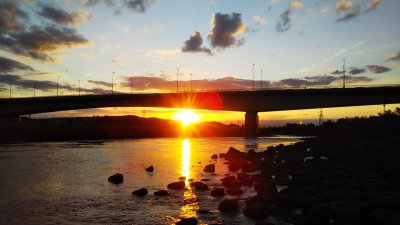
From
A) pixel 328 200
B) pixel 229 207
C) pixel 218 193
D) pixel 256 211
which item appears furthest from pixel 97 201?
pixel 328 200

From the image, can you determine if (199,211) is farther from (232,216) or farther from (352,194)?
(352,194)

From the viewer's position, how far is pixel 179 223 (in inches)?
424

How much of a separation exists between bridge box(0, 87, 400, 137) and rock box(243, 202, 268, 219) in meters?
63.3

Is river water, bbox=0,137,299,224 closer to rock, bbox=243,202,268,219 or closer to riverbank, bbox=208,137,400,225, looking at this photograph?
rock, bbox=243,202,268,219

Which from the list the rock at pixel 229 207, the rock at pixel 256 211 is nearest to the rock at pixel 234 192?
the rock at pixel 229 207

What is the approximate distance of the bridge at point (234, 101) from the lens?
70.7m

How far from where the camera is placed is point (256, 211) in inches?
459

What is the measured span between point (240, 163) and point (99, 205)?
1498 centimetres

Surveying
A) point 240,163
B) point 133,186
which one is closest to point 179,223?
point 133,186

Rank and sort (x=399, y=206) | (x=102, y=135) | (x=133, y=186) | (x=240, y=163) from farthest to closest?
Result: (x=102, y=135) < (x=240, y=163) < (x=133, y=186) < (x=399, y=206)

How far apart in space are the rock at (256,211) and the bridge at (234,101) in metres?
63.3

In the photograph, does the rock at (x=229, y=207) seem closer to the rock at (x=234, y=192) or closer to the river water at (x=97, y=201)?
the river water at (x=97, y=201)

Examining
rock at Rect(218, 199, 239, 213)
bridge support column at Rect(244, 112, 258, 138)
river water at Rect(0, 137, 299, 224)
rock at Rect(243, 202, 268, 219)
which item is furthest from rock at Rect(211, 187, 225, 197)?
bridge support column at Rect(244, 112, 258, 138)

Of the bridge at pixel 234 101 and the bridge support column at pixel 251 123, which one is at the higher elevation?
the bridge at pixel 234 101
